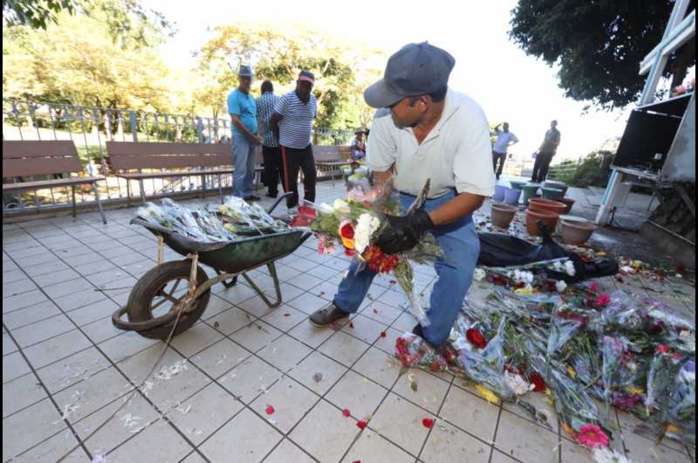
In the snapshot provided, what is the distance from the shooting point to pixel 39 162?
386cm

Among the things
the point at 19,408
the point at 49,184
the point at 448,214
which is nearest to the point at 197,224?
the point at 19,408

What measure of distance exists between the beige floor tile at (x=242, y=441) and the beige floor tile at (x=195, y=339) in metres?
0.64

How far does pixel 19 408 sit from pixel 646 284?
17.7 ft

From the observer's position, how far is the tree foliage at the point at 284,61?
14201mm

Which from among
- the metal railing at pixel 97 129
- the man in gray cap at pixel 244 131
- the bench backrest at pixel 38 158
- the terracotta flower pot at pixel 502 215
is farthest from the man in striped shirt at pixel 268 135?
the terracotta flower pot at pixel 502 215

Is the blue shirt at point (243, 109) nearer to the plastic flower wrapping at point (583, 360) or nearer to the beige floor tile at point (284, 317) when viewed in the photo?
the beige floor tile at point (284, 317)

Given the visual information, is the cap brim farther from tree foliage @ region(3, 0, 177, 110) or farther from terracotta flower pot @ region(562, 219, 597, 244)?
tree foliage @ region(3, 0, 177, 110)

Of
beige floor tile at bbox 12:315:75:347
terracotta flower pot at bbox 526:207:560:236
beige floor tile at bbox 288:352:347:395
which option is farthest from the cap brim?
terracotta flower pot at bbox 526:207:560:236

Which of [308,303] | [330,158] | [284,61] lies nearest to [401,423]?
[308,303]

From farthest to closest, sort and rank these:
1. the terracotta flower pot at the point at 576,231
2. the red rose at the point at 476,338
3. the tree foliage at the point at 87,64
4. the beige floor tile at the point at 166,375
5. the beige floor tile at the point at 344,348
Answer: the tree foliage at the point at 87,64, the terracotta flower pot at the point at 576,231, the red rose at the point at 476,338, the beige floor tile at the point at 344,348, the beige floor tile at the point at 166,375

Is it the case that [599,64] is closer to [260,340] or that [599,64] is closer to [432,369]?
[432,369]

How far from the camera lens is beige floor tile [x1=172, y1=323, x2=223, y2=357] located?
220 centimetres

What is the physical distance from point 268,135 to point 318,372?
4.38 m

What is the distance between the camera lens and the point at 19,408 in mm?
1728
